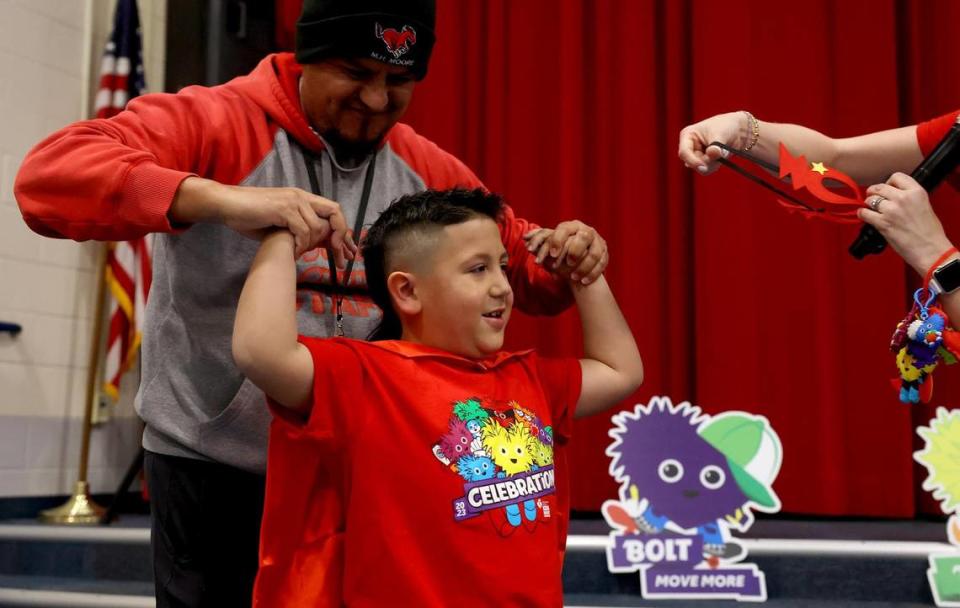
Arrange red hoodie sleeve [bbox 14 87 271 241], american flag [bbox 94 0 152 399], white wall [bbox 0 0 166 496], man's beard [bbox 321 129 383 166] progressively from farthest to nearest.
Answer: american flag [bbox 94 0 152 399]
white wall [bbox 0 0 166 496]
man's beard [bbox 321 129 383 166]
red hoodie sleeve [bbox 14 87 271 241]

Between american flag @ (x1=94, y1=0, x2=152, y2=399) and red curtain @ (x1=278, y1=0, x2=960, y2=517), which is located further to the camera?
american flag @ (x1=94, y1=0, x2=152, y2=399)

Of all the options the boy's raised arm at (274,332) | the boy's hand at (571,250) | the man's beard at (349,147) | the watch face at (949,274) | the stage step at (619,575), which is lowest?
the stage step at (619,575)

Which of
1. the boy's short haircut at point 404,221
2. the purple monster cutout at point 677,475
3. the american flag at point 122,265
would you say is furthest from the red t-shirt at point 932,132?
the american flag at point 122,265

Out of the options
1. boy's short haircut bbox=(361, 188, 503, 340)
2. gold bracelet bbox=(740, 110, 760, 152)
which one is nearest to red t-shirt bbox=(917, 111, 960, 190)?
gold bracelet bbox=(740, 110, 760, 152)

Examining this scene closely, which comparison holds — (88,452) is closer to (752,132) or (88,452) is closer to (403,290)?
(403,290)

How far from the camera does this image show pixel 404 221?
142 centimetres

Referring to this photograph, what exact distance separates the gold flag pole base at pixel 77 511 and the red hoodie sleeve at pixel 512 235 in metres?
2.46

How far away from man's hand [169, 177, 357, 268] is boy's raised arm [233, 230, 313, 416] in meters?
0.03

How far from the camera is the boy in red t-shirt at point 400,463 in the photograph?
46.9 inches

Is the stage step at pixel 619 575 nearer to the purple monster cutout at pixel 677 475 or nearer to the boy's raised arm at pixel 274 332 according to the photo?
the purple monster cutout at pixel 677 475

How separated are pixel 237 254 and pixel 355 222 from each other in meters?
0.19

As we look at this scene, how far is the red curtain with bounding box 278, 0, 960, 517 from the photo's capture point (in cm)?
332

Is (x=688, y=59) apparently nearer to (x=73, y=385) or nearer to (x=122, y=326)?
(x=122, y=326)

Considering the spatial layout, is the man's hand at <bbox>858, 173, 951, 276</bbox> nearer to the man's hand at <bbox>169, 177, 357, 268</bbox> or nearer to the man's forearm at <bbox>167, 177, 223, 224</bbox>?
the man's hand at <bbox>169, 177, 357, 268</bbox>
